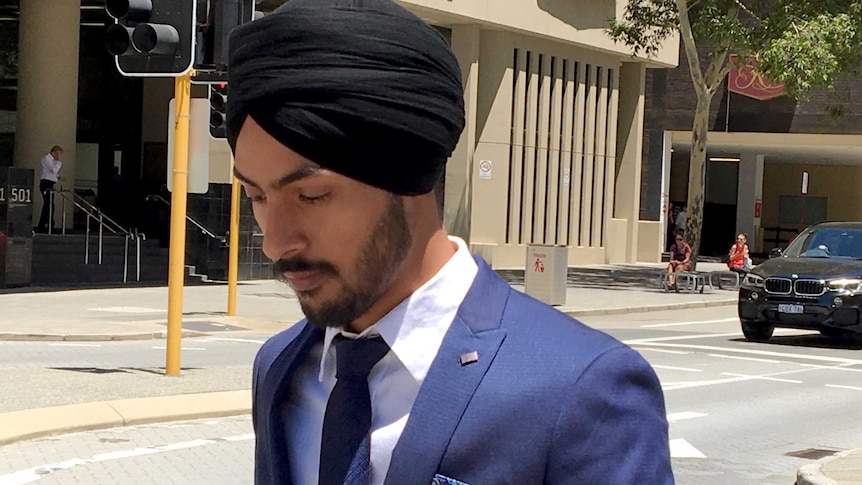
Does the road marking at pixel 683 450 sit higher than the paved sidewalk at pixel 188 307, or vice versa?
the road marking at pixel 683 450

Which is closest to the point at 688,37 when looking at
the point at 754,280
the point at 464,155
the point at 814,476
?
the point at 464,155

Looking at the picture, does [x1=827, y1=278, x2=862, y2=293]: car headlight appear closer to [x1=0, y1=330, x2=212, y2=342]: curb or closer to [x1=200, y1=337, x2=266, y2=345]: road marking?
[x1=200, y1=337, x2=266, y2=345]: road marking

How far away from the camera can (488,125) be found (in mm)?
37188

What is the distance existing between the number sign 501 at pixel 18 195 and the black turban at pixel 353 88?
22.7 metres

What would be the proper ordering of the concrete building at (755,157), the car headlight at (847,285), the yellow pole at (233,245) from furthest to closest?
the concrete building at (755,157) → the yellow pole at (233,245) → the car headlight at (847,285)

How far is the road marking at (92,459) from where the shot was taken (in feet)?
27.5

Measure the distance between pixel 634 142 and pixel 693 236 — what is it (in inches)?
469

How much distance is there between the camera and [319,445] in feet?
6.18

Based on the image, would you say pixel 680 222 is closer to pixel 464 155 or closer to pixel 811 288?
pixel 464 155

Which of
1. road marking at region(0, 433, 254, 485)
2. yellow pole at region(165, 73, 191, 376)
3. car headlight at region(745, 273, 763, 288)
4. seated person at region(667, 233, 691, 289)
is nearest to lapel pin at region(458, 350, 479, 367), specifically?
road marking at region(0, 433, 254, 485)

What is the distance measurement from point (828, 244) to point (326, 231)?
19.1 meters

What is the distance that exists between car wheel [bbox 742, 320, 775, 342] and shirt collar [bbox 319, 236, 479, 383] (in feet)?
60.2

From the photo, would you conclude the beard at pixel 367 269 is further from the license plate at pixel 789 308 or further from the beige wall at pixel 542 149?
the beige wall at pixel 542 149

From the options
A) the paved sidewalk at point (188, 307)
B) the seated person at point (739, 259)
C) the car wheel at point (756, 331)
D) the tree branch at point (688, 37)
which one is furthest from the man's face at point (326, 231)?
the seated person at point (739, 259)
